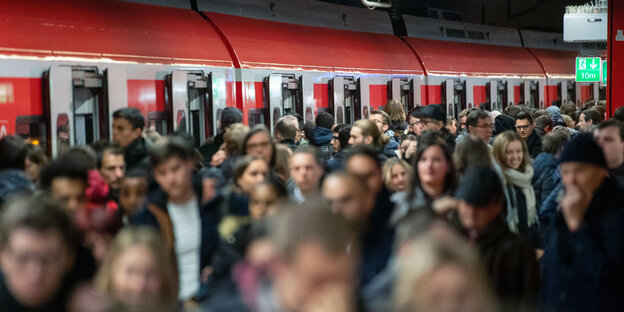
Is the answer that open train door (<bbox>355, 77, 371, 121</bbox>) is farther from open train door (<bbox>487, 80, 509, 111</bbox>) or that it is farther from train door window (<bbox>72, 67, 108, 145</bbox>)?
train door window (<bbox>72, 67, 108, 145</bbox>)

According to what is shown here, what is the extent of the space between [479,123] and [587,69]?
44.2ft

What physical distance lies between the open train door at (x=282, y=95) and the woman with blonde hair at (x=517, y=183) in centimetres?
643

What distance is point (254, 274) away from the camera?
11.1 feet

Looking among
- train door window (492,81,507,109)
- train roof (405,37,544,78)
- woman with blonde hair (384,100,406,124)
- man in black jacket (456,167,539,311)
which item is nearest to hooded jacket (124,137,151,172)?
man in black jacket (456,167,539,311)

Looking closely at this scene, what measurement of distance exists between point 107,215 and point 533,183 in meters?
4.03

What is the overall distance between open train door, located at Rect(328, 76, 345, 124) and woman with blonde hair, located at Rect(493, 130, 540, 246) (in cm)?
815

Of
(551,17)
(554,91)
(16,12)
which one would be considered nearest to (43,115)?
(16,12)

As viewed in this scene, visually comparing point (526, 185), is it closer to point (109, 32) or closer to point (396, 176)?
point (396, 176)

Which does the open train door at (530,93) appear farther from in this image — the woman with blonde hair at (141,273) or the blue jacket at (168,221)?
the woman with blonde hair at (141,273)

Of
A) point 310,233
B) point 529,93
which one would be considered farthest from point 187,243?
point 529,93

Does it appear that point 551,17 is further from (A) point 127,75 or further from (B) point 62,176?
(B) point 62,176

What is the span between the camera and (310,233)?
2246 mm

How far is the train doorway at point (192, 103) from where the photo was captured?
10.7 metres

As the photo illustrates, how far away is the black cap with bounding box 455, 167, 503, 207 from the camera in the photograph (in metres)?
4.09
